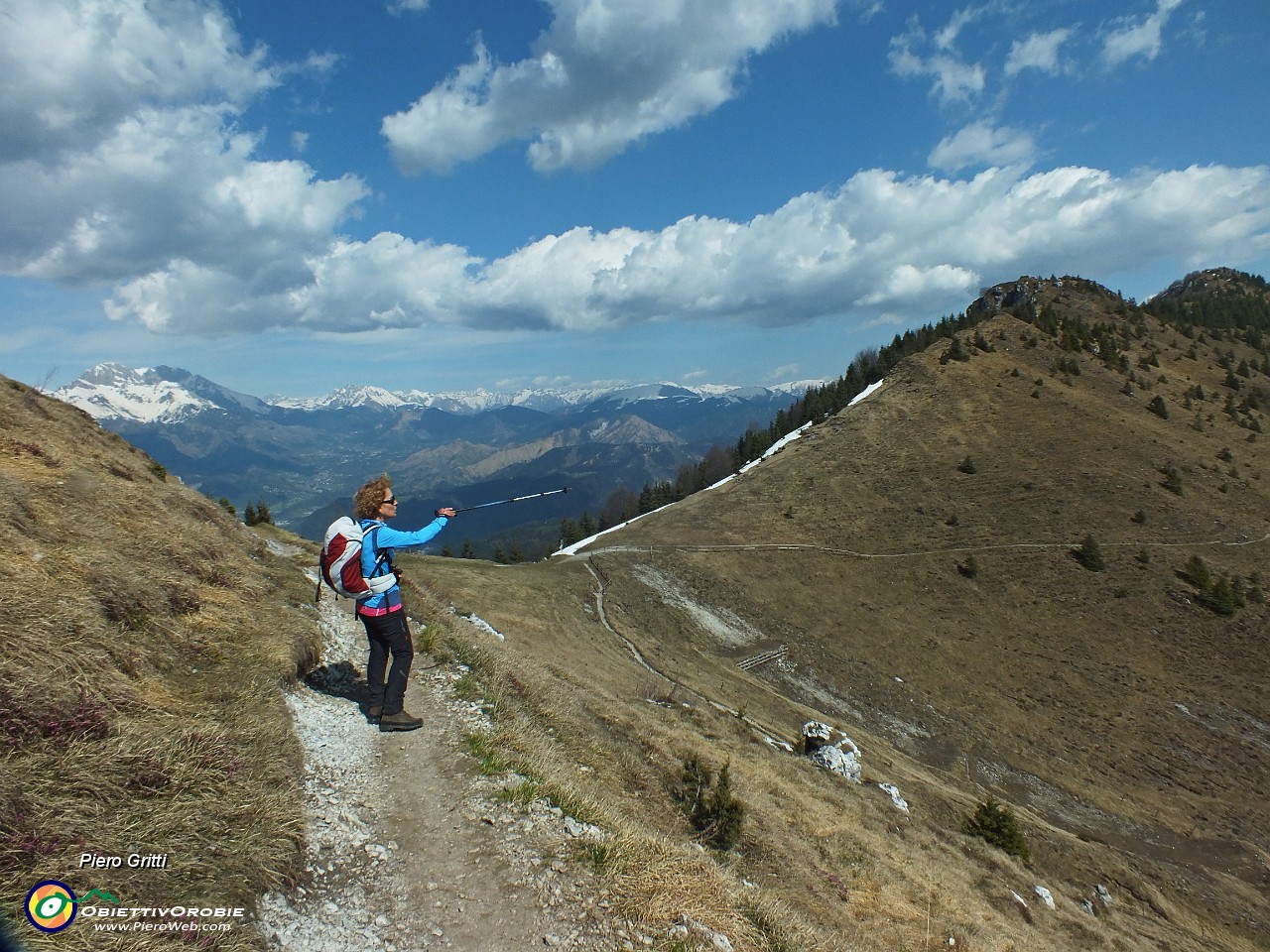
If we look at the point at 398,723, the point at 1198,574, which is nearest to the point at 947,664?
the point at 1198,574

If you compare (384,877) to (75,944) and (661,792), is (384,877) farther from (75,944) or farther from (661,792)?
(661,792)

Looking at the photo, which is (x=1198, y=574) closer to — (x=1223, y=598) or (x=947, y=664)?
(x=1223, y=598)

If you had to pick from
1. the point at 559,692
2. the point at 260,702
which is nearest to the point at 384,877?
the point at 260,702

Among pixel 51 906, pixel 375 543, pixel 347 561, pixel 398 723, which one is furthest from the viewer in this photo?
pixel 398 723

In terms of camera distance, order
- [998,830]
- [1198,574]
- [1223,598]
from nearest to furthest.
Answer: [998,830], [1223,598], [1198,574]

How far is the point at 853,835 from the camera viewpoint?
15711mm

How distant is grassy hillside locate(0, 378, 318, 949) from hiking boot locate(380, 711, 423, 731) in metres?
1.48

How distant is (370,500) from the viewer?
967 cm

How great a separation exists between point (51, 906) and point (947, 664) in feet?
173

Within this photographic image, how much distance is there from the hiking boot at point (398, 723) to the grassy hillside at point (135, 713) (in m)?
1.48

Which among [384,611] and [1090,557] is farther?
[1090,557]

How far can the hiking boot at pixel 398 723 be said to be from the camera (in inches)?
385

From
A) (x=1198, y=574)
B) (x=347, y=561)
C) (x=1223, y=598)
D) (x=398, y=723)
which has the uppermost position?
(x=347, y=561)

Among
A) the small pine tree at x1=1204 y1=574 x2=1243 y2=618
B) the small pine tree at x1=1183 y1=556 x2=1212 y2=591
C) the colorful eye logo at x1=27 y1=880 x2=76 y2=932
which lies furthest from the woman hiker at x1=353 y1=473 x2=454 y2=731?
the small pine tree at x1=1183 y1=556 x2=1212 y2=591
